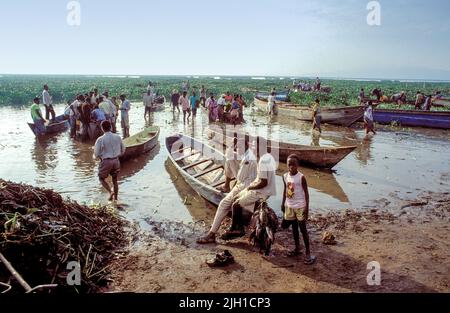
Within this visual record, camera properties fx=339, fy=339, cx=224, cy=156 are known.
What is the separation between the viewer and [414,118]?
18891 mm

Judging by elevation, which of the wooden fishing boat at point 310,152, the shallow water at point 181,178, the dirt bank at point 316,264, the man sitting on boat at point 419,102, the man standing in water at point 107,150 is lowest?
the dirt bank at point 316,264

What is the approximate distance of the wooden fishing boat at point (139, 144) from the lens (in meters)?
10.7

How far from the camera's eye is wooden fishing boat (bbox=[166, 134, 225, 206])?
701cm

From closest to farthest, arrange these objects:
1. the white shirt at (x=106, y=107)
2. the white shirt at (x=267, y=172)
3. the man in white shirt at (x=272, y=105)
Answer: the white shirt at (x=267, y=172) → the white shirt at (x=106, y=107) → the man in white shirt at (x=272, y=105)

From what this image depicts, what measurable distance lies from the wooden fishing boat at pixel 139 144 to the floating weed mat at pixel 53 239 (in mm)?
4927

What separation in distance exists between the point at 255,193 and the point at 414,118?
56.1ft

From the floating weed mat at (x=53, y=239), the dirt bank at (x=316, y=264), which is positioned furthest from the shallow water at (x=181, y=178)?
the floating weed mat at (x=53, y=239)

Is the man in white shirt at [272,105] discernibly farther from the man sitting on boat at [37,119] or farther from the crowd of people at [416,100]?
the man sitting on boat at [37,119]

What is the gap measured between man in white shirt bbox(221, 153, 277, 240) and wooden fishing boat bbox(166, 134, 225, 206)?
760 mm

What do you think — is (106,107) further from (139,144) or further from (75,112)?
(139,144)

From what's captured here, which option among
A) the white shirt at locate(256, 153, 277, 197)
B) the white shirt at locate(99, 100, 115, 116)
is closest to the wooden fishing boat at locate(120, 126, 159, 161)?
the white shirt at locate(99, 100, 115, 116)

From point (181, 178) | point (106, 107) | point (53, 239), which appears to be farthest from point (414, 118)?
point (53, 239)

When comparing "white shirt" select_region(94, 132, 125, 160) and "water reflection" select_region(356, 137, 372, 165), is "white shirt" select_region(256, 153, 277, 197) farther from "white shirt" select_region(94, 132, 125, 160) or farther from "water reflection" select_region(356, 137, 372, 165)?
"water reflection" select_region(356, 137, 372, 165)

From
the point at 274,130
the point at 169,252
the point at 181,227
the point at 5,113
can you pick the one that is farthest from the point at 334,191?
the point at 5,113
